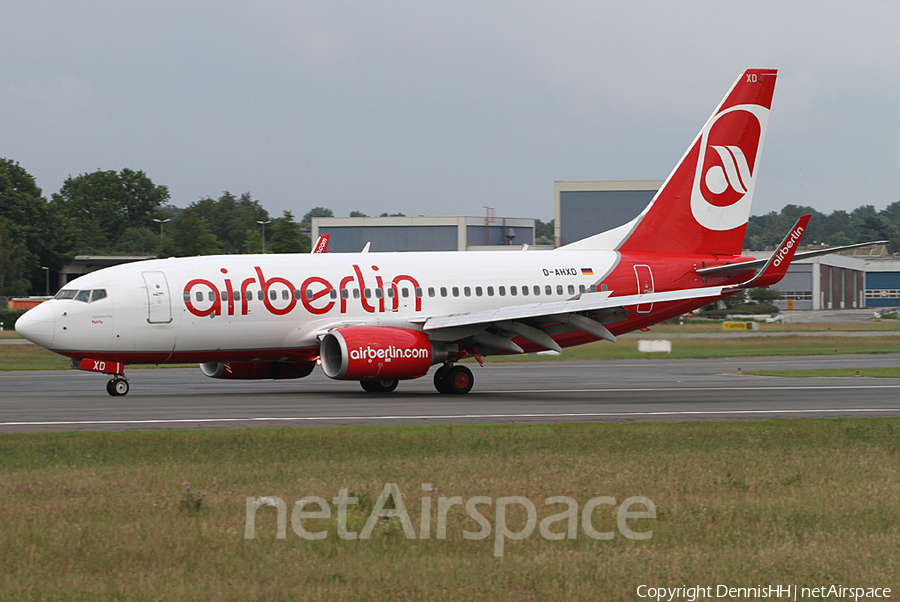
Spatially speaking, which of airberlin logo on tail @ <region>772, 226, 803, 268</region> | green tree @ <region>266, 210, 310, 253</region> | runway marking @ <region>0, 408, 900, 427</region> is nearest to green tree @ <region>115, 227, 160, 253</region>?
green tree @ <region>266, 210, 310, 253</region>

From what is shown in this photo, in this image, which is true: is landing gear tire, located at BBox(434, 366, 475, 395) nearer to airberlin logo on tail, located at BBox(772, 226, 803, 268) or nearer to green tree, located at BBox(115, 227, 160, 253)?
airberlin logo on tail, located at BBox(772, 226, 803, 268)

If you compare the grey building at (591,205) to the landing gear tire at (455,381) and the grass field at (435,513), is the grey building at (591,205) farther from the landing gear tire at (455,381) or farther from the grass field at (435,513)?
the grass field at (435,513)

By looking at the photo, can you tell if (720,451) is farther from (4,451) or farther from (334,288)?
(334,288)

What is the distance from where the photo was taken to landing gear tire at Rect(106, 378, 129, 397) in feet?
89.1

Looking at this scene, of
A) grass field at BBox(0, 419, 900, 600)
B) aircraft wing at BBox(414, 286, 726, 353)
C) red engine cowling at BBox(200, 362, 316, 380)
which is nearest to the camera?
grass field at BBox(0, 419, 900, 600)

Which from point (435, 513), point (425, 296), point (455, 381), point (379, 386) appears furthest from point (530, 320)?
point (435, 513)

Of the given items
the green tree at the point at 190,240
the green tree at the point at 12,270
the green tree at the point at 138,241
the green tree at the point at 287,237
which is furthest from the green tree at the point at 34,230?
the green tree at the point at 287,237

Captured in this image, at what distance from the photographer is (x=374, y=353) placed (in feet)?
87.1

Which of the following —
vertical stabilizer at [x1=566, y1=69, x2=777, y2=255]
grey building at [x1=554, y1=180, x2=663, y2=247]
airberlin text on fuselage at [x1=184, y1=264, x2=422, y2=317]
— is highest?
grey building at [x1=554, y1=180, x2=663, y2=247]

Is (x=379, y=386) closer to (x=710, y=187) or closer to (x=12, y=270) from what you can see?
(x=710, y=187)

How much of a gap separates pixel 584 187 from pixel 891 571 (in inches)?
4015

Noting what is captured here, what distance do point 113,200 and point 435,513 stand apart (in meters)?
166

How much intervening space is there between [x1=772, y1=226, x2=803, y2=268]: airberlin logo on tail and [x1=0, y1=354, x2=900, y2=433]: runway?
11.4 ft

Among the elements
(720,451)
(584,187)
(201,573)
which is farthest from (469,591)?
(584,187)
